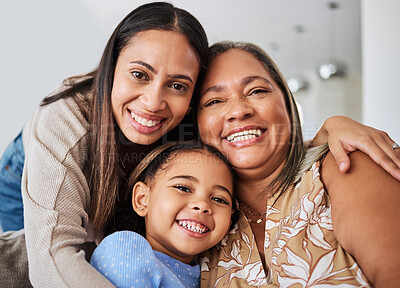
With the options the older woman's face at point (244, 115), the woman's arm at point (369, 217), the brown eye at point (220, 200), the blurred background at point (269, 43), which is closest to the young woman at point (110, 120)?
the older woman's face at point (244, 115)

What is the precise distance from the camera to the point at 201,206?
1382mm

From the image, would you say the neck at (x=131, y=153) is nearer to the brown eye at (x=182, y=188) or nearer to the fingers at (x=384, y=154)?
the brown eye at (x=182, y=188)

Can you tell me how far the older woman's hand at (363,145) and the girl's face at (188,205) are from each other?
0.42 m

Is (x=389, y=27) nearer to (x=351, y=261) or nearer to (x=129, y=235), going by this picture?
(x=351, y=261)

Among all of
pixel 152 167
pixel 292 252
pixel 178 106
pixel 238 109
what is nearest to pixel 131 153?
pixel 152 167

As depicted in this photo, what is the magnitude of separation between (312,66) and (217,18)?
2.74 meters

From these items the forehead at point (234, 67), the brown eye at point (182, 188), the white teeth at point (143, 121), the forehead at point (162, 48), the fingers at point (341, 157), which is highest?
the forehead at point (162, 48)

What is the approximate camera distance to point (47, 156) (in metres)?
1.41

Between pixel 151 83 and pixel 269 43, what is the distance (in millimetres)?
5000

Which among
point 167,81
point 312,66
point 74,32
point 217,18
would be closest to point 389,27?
point 167,81

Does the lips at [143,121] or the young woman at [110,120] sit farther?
the lips at [143,121]

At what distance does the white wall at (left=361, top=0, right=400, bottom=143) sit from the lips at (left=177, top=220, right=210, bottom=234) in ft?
5.76

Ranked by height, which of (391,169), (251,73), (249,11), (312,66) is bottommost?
(312,66)

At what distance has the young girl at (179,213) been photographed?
4.10 ft
